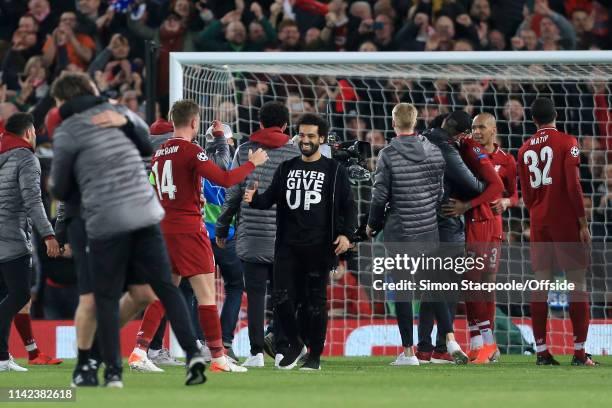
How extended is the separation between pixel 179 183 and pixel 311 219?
972 millimetres

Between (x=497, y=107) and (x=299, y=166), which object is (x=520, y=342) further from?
(x=299, y=166)

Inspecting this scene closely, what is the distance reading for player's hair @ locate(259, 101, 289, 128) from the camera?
33.6ft

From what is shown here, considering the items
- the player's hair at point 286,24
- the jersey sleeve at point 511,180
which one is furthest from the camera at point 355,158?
the player's hair at point 286,24

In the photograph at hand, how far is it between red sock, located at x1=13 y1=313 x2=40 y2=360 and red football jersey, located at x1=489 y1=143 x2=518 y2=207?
13.5 feet

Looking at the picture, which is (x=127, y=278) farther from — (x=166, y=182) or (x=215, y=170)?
(x=166, y=182)

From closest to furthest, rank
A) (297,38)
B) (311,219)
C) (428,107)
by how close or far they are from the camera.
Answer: (311,219) < (428,107) < (297,38)

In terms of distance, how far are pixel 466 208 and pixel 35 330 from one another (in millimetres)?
4836

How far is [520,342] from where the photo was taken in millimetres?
13359

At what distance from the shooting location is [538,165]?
10.8 meters

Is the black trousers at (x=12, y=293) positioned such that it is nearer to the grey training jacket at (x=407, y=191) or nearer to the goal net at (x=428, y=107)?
the grey training jacket at (x=407, y=191)

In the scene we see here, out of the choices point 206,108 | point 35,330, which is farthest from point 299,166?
point 35,330

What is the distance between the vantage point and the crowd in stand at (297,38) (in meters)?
14.9

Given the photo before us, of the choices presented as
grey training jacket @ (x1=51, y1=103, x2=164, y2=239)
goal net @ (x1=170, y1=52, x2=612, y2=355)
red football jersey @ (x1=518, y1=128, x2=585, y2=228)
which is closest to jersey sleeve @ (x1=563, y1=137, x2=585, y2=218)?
red football jersey @ (x1=518, y1=128, x2=585, y2=228)

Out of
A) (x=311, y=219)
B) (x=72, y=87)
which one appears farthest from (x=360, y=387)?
(x=72, y=87)
